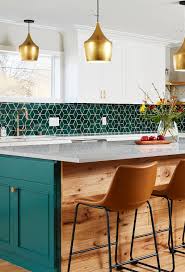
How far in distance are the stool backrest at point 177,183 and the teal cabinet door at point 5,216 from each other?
1280 mm

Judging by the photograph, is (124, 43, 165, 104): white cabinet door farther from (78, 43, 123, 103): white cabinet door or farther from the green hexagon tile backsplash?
the green hexagon tile backsplash

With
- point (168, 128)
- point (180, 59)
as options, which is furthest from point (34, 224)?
point (180, 59)

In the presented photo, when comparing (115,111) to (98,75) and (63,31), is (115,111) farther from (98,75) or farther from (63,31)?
(63,31)

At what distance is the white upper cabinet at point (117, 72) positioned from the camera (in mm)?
7391

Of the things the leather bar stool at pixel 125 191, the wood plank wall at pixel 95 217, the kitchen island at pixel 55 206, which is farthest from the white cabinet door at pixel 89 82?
the leather bar stool at pixel 125 191

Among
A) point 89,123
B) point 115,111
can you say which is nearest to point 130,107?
point 115,111

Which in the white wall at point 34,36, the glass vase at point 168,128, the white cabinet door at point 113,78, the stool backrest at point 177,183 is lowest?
the stool backrest at point 177,183

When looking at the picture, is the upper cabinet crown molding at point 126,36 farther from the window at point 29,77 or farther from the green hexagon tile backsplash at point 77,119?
the green hexagon tile backsplash at point 77,119

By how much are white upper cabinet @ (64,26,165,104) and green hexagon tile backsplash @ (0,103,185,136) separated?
0.33m

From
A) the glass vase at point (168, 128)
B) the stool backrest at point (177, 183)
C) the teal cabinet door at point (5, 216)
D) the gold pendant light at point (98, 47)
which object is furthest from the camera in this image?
the glass vase at point (168, 128)

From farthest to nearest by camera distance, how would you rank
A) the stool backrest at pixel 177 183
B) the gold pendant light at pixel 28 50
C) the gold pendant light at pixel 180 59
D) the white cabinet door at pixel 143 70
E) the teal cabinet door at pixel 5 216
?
the white cabinet door at pixel 143 70 < the gold pendant light at pixel 28 50 < the gold pendant light at pixel 180 59 < the teal cabinet door at pixel 5 216 < the stool backrest at pixel 177 183

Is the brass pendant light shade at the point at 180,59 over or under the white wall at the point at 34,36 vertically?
under

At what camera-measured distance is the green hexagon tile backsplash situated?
7145 millimetres

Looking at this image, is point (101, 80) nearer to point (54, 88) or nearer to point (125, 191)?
point (54, 88)
